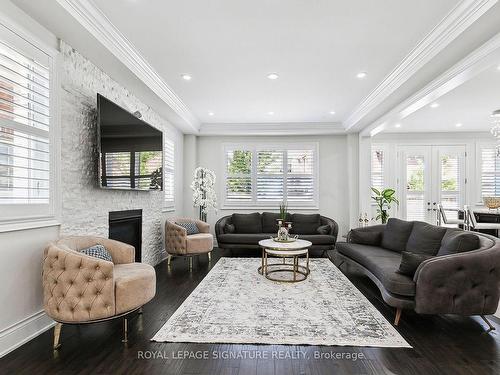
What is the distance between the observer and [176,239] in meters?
5.29

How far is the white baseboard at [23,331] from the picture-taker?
8.09 feet

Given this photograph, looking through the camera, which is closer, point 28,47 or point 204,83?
point 28,47

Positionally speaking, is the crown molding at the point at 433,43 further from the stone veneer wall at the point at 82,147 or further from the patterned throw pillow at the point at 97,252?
the patterned throw pillow at the point at 97,252

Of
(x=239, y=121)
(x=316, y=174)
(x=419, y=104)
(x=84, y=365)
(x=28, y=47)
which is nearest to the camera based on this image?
(x=84, y=365)

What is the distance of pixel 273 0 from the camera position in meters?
2.73

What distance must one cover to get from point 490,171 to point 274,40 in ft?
24.3

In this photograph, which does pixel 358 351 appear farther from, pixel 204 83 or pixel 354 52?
pixel 204 83

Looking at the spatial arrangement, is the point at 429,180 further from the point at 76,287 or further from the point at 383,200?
the point at 76,287

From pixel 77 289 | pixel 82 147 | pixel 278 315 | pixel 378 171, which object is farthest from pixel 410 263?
pixel 378 171

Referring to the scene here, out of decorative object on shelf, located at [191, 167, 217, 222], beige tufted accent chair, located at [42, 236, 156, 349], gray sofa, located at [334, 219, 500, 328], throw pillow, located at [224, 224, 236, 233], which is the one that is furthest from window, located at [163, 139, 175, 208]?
gray sofa, located at [334, 219, 500, 328]

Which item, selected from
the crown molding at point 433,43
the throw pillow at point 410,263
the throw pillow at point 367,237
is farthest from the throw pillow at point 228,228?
the throw pillow at point 410,263

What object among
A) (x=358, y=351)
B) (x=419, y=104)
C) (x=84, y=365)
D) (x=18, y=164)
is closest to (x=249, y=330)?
(x=358, y=351)

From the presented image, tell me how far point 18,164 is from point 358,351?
3123 mm

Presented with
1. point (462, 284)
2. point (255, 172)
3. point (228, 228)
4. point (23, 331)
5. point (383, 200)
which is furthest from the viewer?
point (383, 200)
